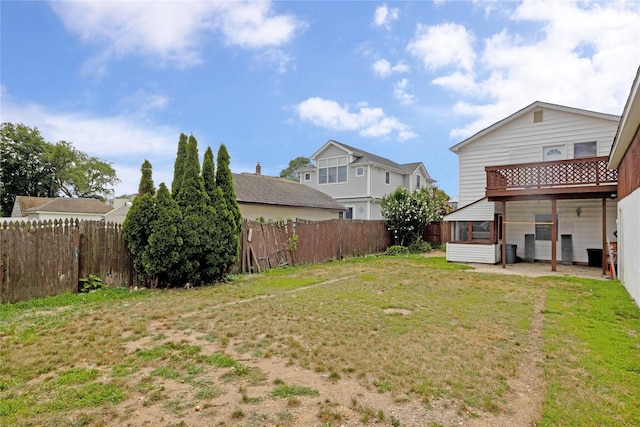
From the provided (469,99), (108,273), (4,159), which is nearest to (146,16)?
(108,273)

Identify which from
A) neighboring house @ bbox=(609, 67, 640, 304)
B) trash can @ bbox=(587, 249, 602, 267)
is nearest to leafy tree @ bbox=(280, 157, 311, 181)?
trash can @ bbox=(587, 249, 602, 267)

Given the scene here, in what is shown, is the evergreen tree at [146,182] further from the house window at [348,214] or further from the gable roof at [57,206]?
the gable roof at [57,206]

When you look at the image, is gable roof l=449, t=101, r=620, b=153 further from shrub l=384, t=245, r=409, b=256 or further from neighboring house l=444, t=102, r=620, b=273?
shrub l=384, t=245, r=409, b=256

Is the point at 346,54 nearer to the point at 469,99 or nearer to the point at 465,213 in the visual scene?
the point at 469,99

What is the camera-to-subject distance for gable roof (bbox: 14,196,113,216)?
102ft

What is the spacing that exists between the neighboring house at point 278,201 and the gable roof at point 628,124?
13.1m

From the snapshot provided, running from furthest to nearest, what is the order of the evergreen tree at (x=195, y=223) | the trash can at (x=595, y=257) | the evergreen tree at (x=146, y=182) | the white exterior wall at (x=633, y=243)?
the trash can at (x=595, y=257), the evergreen tree at (x=146, y=182), the evergreen tree at (x=195, y=223), the white exterior wall at (x=633, y=243)

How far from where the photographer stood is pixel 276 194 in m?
19.2

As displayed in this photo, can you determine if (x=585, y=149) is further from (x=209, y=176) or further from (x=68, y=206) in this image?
(x=68, y=206)

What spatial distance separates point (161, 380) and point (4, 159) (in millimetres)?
44913

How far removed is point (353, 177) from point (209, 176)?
52.2 feet

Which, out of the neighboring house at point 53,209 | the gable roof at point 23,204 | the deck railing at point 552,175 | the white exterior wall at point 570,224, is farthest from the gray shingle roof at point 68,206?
the white exterior wall at point 570,224

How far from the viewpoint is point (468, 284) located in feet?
30.7

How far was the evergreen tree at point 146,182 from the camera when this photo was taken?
30.0 ft
